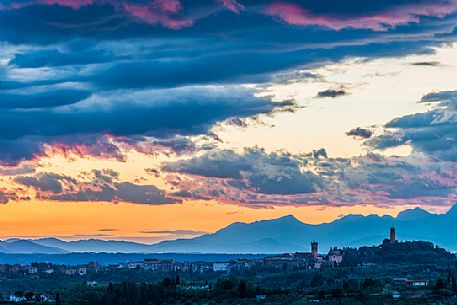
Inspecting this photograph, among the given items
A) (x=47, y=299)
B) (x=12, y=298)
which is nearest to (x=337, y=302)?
(x=47, y=299)

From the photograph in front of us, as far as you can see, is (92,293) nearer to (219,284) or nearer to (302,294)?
(219,284)

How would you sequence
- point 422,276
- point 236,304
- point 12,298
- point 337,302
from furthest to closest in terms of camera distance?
point 422,276, point 12,298, point 236,304, point 337,302

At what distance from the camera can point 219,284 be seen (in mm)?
151625

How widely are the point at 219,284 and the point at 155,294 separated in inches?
453

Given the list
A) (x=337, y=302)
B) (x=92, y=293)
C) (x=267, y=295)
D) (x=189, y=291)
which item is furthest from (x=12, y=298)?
(x=337, y=302)

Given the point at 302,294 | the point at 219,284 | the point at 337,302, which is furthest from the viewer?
the point at 219,284

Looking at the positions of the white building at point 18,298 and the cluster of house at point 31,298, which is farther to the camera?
the white building at point 18,298

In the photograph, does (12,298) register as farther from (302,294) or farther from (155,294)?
(302,294)

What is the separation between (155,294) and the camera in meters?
144

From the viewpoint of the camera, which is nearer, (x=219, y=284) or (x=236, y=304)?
(x=236, y=304)

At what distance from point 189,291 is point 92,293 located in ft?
46.7

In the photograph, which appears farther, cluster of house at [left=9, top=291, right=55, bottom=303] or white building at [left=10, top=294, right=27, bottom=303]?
white building at [left=10, top=294, right=27, bottom=303]

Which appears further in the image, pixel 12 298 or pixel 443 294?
pixel 12 298

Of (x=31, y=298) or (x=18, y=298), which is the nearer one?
(x=31, y=298)
